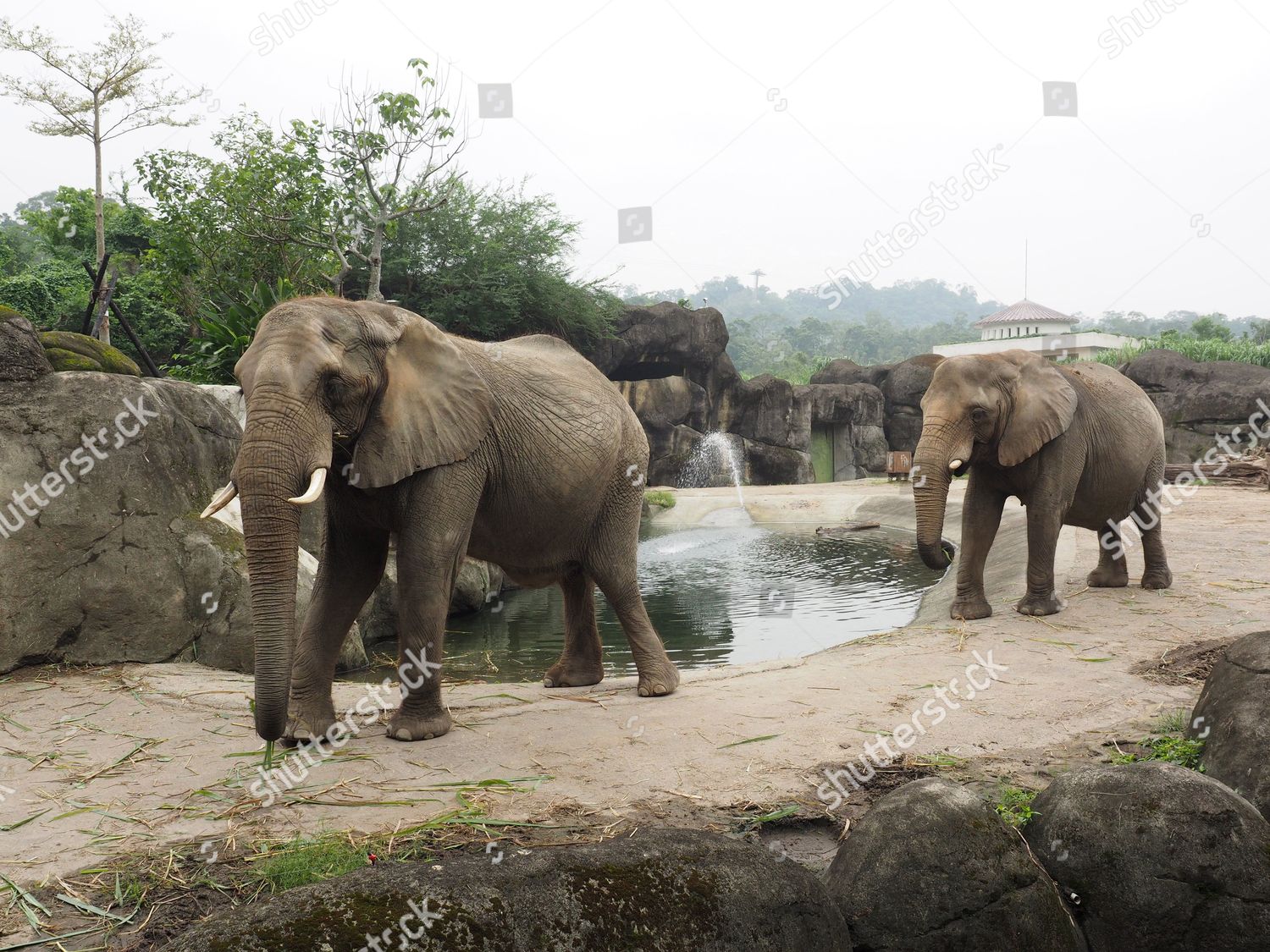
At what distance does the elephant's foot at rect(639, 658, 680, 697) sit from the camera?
601 centimetres

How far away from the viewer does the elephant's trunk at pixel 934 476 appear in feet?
25.1

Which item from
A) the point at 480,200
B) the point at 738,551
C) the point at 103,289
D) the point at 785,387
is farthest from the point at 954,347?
the point at 103,289

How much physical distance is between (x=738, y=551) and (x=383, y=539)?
39.4 ft

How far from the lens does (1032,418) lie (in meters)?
7.98

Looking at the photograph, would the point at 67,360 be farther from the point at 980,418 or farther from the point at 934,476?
the point at 980,418

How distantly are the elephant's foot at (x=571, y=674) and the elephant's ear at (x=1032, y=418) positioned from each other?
12.7ft

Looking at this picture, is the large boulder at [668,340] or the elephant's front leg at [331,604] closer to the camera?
the elephant's front leg at [331,604]

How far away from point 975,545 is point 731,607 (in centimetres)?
399

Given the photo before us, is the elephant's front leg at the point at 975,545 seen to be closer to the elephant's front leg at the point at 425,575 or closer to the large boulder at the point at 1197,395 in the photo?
the elephant's front leg at the point at 425,575

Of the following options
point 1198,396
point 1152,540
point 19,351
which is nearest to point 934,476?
point 1152,540

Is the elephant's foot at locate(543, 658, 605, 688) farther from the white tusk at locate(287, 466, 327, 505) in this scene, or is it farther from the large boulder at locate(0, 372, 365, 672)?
A: the white tusk at locate(287, 466, 327, 505)

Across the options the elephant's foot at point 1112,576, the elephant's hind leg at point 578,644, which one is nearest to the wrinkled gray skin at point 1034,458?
the elephant's foot at point 1112,576

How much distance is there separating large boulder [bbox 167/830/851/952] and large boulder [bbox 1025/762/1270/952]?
0.99m

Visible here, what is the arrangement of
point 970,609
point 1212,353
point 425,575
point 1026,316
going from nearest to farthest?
point 425,575, point 970,609, point 1212,353, point 1026,316
